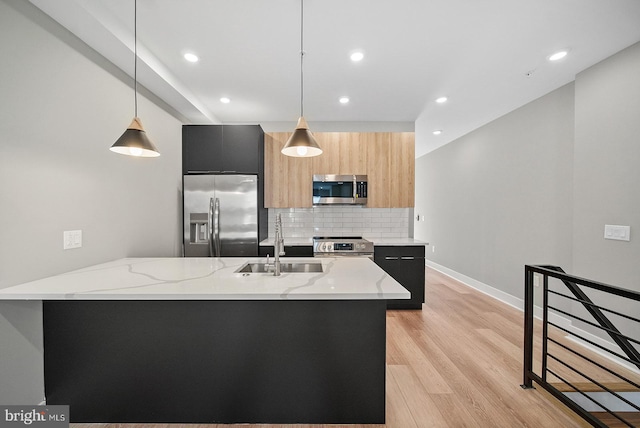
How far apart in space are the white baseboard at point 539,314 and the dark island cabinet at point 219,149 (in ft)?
12.7

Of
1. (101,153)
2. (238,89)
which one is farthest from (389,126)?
(101,153)

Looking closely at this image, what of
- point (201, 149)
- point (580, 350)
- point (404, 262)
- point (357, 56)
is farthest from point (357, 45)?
point (580, 350)

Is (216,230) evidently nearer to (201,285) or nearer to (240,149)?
(240,149)

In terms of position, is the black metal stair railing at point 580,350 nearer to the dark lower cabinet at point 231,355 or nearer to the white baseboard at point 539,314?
the white baseboard at point 539,314

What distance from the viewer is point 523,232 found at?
12.7ft

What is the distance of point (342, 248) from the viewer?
154 inches

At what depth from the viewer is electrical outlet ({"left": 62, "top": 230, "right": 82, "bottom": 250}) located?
207 cm

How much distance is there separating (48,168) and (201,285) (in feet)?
4.43

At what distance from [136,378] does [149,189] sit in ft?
6.50

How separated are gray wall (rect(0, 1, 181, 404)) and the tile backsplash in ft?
7.19

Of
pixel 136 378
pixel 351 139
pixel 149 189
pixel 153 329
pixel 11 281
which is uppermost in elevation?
pixel 351 139

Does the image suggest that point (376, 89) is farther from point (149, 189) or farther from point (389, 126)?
point (149, 189)

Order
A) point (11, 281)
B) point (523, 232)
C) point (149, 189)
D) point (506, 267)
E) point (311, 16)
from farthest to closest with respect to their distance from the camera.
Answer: point (506, 267)
point (523, 232)
point (149, 189)
point (311, 16)
point (11, 281)

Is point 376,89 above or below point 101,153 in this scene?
above
